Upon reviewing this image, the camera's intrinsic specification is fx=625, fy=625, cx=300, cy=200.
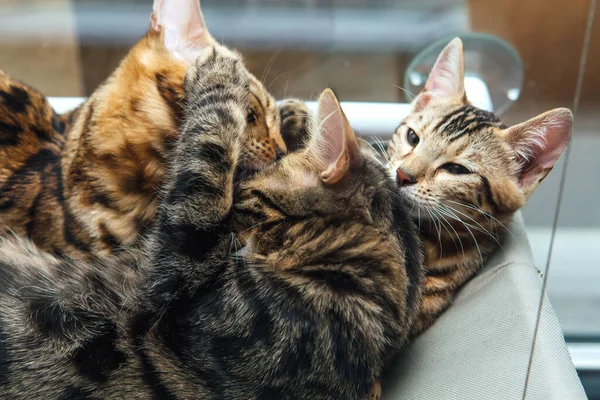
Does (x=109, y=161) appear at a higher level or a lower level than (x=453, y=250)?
higher

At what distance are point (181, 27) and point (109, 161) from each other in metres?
0.33

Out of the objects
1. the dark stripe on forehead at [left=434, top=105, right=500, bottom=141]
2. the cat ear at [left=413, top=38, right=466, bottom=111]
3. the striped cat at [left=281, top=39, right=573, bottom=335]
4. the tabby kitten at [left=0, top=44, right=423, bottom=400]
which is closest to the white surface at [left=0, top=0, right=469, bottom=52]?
the cat ear at [left=413, top=38, right=466, bottom=111]

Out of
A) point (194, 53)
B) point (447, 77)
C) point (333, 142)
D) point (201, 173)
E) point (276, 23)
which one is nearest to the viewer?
point (333, 142)

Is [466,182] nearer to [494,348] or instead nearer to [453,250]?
[453,250]

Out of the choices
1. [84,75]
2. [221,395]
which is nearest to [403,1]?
[84,75]

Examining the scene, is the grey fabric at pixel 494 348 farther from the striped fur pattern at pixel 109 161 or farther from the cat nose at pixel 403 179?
the striped fur pattern at pixel 109 161

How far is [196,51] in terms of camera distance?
139 centimetres

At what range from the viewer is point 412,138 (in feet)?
4.75

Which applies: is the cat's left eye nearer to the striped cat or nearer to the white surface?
the striped cat

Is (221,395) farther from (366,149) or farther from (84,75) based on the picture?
(84,75)

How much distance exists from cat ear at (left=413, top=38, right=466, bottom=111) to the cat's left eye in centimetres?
24

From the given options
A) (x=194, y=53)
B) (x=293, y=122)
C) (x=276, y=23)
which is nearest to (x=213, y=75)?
(x=194, y=53)

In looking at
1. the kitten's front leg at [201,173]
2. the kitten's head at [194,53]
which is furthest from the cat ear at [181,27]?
the kitten's front leg at [201,173]

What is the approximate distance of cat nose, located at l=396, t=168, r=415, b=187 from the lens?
131cm
